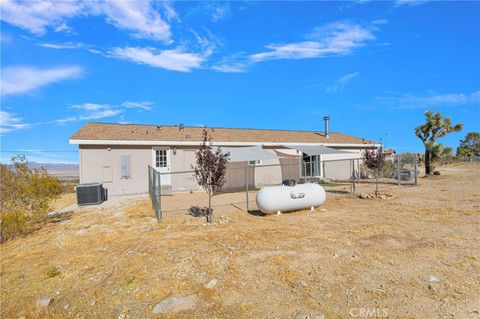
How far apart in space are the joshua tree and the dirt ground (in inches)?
614

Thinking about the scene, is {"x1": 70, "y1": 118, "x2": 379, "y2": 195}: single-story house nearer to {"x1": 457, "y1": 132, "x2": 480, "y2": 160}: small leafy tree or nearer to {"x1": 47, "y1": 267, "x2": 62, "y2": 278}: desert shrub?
{"x1": 47, "y1": 267, "x2": 62, "y2": 278}: desert shrub

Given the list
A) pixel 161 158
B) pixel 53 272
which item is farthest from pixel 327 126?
pixel 53 272

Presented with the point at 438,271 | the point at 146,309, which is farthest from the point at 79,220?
the point at 438,271

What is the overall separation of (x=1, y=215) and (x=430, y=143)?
26.5m

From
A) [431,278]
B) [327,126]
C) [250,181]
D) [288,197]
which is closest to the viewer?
[431,278]

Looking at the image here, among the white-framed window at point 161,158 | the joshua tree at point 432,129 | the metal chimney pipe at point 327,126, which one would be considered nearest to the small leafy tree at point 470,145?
the joshua tree at point 432,129

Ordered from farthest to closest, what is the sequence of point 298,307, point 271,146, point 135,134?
point 271,146
point 135,134
point 298,307

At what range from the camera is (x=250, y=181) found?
1873 centimetres

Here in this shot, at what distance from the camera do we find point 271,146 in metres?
19.8

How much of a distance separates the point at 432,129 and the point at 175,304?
2518 centimetres

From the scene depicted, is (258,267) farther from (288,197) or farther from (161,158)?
(161,158)

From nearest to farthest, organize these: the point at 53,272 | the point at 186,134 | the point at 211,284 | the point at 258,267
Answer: the point at 211,284
the point at 258,267
the point at 53,272
the point at 186,134

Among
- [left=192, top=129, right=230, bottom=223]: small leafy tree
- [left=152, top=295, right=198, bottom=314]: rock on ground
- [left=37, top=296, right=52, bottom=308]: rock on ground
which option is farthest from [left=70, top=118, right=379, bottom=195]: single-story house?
[left=37, top=296, right=52, bottom=308]: rock on ground

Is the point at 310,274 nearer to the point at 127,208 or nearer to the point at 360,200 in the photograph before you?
the point at 360,200
